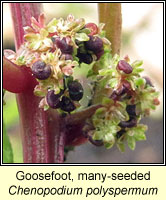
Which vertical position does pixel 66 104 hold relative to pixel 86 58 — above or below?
below

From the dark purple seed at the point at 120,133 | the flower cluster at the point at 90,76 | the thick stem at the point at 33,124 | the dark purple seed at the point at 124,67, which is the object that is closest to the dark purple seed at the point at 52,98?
the flower cluster at the point at 90,76

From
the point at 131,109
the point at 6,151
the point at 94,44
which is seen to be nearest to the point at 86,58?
the point at 94,44

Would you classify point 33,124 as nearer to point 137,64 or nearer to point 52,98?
point 52,98

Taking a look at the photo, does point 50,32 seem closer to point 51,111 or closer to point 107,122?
point 51,111

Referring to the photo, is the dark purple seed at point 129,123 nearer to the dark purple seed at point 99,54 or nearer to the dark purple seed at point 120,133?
the dark purple seed at point 120,133

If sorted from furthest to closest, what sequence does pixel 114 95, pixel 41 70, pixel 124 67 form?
pixel 114 95
pixel 124 67
pixel 41 70

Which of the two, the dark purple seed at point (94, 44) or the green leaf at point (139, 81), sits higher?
the dark purple seed at point (94, 44)
